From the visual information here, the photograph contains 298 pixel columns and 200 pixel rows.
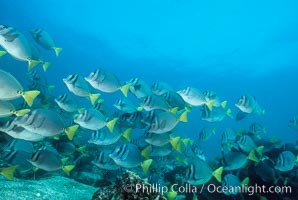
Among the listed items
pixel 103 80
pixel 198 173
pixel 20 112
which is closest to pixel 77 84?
pixel 103 80

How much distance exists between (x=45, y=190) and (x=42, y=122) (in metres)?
1.93

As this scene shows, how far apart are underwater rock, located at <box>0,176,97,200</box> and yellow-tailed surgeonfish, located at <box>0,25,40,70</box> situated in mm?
2273

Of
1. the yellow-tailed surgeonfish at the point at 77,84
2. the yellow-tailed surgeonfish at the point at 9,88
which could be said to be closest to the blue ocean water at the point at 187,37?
the yellow-tailed surgeonfish at the point at 77,84

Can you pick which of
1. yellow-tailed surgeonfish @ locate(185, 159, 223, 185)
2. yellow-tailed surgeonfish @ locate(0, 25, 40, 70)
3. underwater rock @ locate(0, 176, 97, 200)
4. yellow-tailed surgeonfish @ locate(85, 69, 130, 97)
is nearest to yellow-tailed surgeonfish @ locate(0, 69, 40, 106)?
yellow-tailed surgeonfish @ locate(0, 25, 40, 70)

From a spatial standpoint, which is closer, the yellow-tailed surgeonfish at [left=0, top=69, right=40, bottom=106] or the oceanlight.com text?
the yellow-tailed surgeonfish at [left=0, top=69, right=40, bottom=106]

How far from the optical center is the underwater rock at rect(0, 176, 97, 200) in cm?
495

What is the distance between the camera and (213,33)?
38625 millimetres

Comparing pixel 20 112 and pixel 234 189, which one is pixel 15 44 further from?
pixel 234 189

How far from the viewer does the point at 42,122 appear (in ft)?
13.9

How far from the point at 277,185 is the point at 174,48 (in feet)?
124

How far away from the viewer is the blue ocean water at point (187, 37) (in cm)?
3338

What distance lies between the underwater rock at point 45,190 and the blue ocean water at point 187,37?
26.4m

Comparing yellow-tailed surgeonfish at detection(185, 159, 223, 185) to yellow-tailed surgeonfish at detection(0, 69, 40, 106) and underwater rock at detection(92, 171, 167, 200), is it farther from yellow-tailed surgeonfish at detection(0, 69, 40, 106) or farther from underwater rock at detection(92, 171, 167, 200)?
yellow-tailed surgeonfish at detection(0, 69, 40, 106)

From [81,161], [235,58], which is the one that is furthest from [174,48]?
[81,161]
